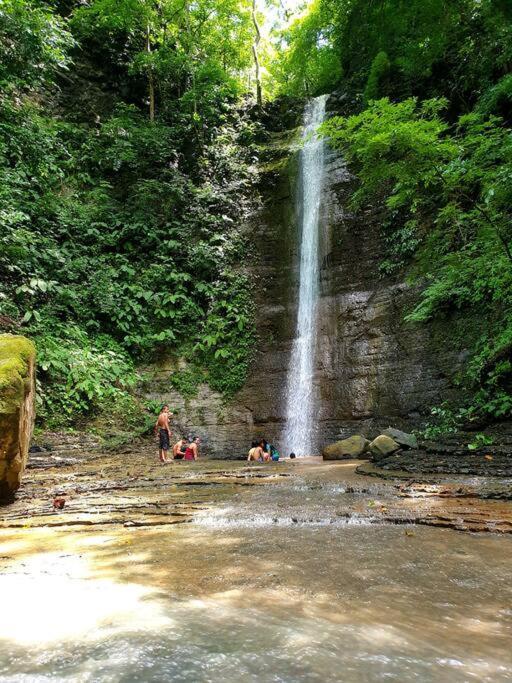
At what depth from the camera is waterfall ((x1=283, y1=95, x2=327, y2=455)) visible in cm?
1334

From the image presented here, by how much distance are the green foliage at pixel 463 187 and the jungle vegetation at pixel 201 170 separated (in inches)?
1.7

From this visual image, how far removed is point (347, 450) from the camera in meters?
9.80

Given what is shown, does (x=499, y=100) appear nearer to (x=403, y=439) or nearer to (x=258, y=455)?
(x=403, y=439)

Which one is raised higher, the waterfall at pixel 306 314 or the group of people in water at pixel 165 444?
the waterfall at pixel 306 314

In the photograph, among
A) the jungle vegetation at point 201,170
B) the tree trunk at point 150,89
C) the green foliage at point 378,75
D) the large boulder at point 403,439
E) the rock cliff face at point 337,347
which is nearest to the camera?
the jungle vegetation at point 201,170

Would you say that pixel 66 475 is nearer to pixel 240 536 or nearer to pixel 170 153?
pixel 240 536

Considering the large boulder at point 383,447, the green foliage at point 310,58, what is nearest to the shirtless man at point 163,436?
the large boulder at point 383,447

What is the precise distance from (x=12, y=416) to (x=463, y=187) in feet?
24.3

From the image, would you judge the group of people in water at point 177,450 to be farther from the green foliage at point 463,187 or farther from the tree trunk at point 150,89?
the tree trunk at point 150,89

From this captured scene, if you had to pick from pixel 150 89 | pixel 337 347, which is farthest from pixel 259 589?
pixel 150 89

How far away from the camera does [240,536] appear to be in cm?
329

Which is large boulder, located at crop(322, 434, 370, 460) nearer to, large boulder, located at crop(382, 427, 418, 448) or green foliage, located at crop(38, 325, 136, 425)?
large boulder, located at crop(382, 427, 418, 448)

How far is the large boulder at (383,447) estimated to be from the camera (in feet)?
26.0

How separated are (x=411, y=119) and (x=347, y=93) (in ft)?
48.0
